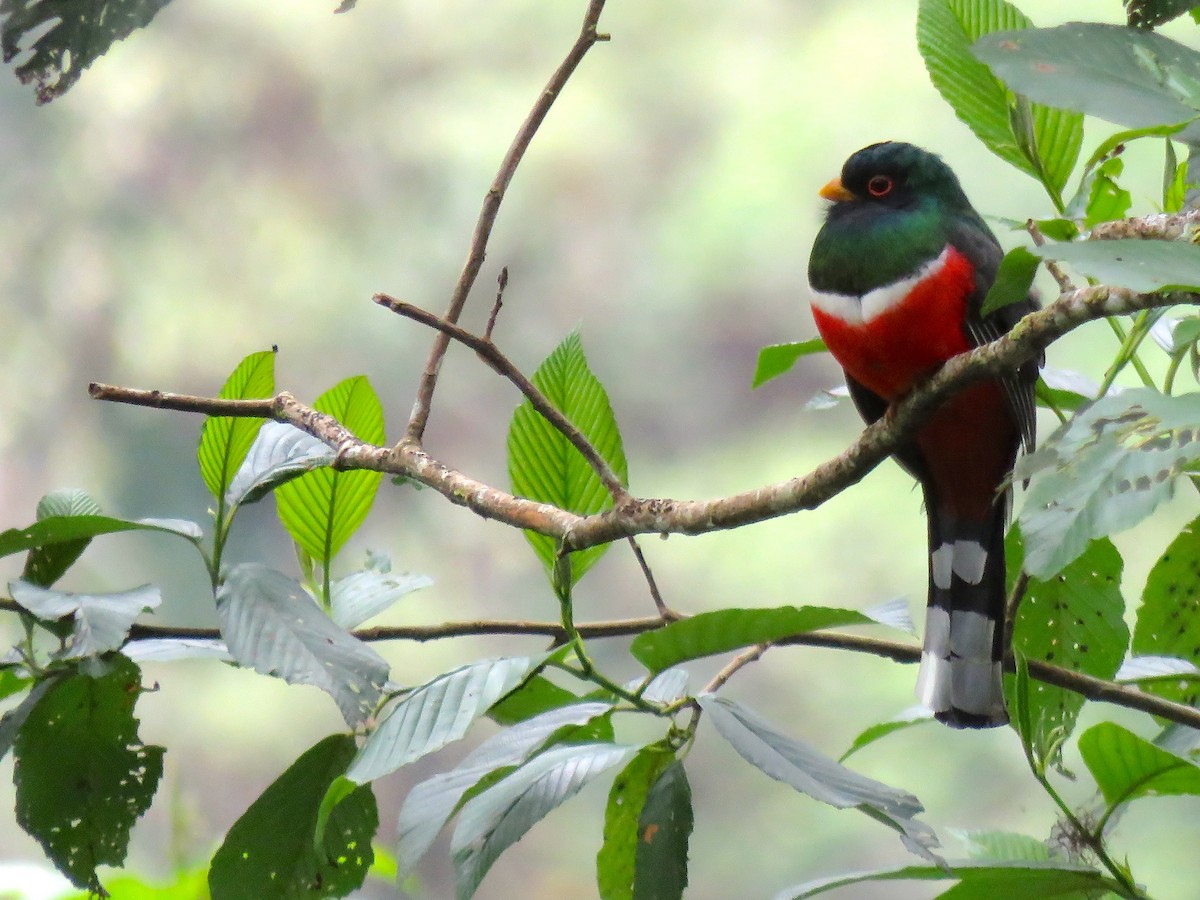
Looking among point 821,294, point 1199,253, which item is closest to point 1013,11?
point 821,294

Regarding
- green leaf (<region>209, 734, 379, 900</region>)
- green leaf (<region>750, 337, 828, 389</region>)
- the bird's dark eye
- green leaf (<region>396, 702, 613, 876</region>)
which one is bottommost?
green leaf (<region>209, 734, 379, 900</region>)

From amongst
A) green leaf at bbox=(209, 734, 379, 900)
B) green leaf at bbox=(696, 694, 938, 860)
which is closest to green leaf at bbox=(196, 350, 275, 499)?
green leaf at bbox=(209, 734, 379, 900)

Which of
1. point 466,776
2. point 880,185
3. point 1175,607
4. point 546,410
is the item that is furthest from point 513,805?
point 880,185

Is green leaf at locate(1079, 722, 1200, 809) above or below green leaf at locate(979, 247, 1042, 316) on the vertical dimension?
below

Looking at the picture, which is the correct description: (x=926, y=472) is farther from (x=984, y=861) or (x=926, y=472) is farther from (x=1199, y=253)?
(x=1199, y=253)

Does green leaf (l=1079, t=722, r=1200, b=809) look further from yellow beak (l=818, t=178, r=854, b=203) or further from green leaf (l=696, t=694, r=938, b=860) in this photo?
yellow beak (l=818, t=178, r=854, b=203)

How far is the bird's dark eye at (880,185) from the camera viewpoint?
145cm

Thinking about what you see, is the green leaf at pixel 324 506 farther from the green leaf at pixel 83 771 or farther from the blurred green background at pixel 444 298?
the blurred green background at pixel 444 298

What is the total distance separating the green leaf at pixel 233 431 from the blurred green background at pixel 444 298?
1.91 m

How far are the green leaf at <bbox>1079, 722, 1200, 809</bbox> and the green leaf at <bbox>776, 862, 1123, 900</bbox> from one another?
2.4 inches

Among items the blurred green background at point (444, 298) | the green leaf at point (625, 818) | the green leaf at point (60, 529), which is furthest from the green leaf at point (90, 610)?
the blurred green background at point (444, 298)

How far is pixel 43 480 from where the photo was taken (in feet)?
10.4

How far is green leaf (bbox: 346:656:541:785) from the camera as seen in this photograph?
2.39 ft

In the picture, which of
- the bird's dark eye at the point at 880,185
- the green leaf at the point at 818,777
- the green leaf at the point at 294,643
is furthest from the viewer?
the bird's dark eye at the point at 880,185
